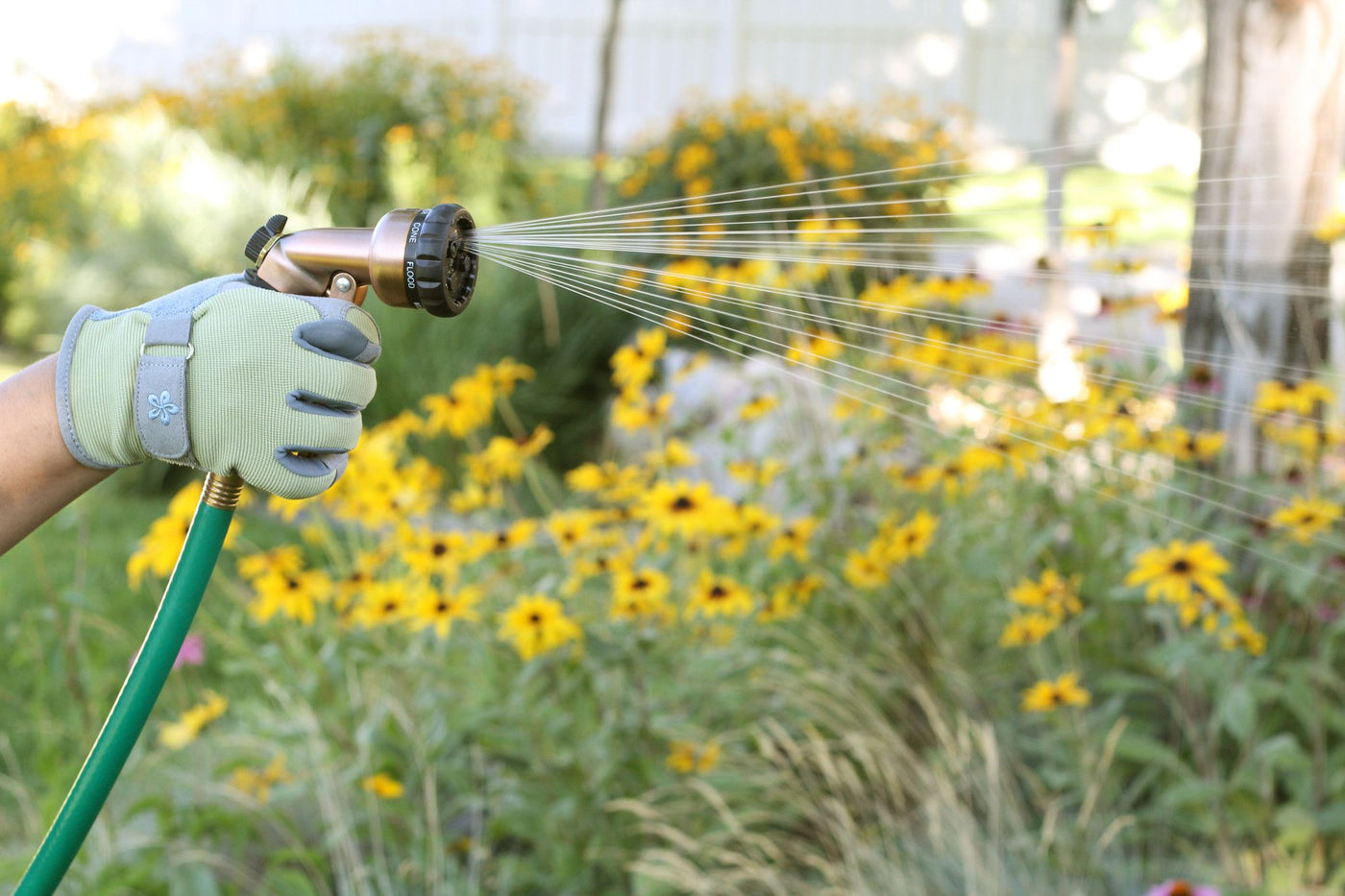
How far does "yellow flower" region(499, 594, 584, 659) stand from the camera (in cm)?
194

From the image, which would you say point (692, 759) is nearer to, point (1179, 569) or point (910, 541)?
point (910, 541)

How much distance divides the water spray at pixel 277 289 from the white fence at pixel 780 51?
1104 centimetres

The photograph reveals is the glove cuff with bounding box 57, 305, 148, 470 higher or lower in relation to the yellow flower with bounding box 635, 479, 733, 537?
higher

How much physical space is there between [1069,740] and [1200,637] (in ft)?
0.96

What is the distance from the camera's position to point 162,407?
1131mm

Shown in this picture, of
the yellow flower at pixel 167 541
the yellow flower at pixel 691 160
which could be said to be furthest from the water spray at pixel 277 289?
the yellow flower at pixel 691 160

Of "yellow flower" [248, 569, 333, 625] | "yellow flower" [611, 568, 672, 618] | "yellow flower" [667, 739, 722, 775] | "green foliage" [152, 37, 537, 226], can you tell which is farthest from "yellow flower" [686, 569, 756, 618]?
"green foliage" [152, 37, 537, 226]

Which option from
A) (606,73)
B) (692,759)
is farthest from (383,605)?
(606,73)

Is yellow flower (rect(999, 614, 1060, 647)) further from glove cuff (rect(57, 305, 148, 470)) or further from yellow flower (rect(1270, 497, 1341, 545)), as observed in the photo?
glove cuff (rect(57, 305, 148, 470))

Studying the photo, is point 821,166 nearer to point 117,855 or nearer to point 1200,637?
point 1200,637

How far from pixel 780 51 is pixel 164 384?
1264 cm

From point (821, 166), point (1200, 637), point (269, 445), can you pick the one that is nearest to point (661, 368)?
point (821, 166)

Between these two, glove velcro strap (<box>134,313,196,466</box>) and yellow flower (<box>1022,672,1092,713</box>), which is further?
yellow flower (<box>1022,672,1092,713</box>)

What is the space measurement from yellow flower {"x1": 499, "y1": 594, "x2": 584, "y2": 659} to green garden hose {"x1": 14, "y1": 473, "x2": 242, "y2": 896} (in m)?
0.81
